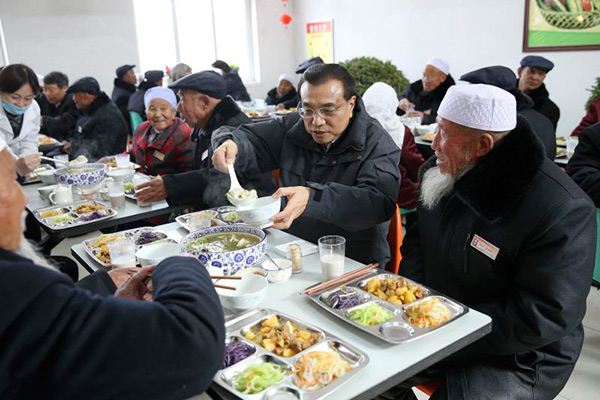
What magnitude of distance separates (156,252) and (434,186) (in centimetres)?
115

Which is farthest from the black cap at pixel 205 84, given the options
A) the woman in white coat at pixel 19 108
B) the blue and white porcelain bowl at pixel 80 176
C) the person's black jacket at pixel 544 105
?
the person's black jacket at pixel 544 105

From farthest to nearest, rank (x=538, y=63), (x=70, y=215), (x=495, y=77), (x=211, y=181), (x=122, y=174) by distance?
(x=538, y=63)
(x=495, y=77)
(x=122, y=174)
(x=211, y=181)
(x=70, y=215)

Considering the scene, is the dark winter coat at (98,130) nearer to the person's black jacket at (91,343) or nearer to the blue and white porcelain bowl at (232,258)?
the blue and white porcelain bowl at (232,258)

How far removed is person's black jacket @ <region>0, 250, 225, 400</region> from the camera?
2.60 feet

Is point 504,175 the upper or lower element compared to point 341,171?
upper

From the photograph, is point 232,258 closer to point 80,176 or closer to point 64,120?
point 80,176

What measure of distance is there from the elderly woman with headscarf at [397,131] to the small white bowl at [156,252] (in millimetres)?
2039

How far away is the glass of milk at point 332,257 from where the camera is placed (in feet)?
5.59

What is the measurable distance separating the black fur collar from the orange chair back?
65 cm

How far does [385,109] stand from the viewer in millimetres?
3500

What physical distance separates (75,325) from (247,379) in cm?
50

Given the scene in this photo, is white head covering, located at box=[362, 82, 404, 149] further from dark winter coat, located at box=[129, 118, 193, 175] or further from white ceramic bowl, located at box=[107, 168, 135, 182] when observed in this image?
white ceramic bowl, located at box=[107, 168, 135, 182]

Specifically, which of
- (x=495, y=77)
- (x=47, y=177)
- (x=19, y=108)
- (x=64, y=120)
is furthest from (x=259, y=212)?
(x=64, y=120)

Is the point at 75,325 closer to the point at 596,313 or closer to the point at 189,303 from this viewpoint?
the point at 189,303
